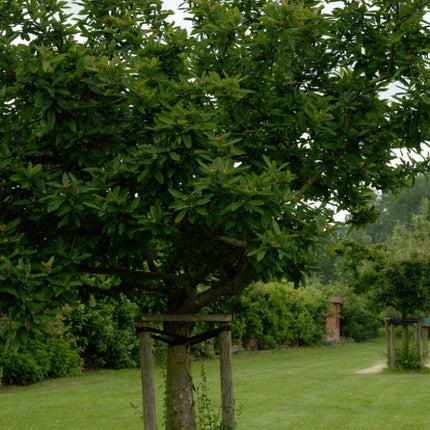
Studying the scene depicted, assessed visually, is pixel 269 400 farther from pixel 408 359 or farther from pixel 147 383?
pixel 147 383

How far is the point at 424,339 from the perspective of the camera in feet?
82.2

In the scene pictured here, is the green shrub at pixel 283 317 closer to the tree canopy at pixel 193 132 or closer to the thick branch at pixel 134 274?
the thick branch at pixel 134 274

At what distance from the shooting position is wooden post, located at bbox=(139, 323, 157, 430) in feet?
22.0

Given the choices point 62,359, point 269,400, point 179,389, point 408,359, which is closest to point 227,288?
point 179,389

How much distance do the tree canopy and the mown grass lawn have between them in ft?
11.0

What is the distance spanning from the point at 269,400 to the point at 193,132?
10870 millimetres

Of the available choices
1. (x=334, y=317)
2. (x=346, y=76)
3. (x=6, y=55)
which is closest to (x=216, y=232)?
(x=346, y=76)

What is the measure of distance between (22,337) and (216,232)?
5.83 ft

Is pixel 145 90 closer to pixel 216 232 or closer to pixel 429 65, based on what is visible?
pixel 216 232

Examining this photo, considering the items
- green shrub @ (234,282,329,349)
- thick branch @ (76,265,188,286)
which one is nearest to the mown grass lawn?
thick branch @ (76,265,188,286)

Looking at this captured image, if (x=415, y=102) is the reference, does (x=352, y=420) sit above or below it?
below

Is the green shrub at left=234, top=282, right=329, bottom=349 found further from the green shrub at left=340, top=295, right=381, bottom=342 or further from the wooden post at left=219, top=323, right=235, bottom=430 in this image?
the wooden post at left=219, top=323, right=235, bottom=430

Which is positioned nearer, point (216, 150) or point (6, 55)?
point (216, 150)

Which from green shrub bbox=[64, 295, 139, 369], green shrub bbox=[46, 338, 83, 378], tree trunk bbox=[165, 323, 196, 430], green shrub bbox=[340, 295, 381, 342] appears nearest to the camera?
tree trunk bbox=[165, 323, 196, 430]
